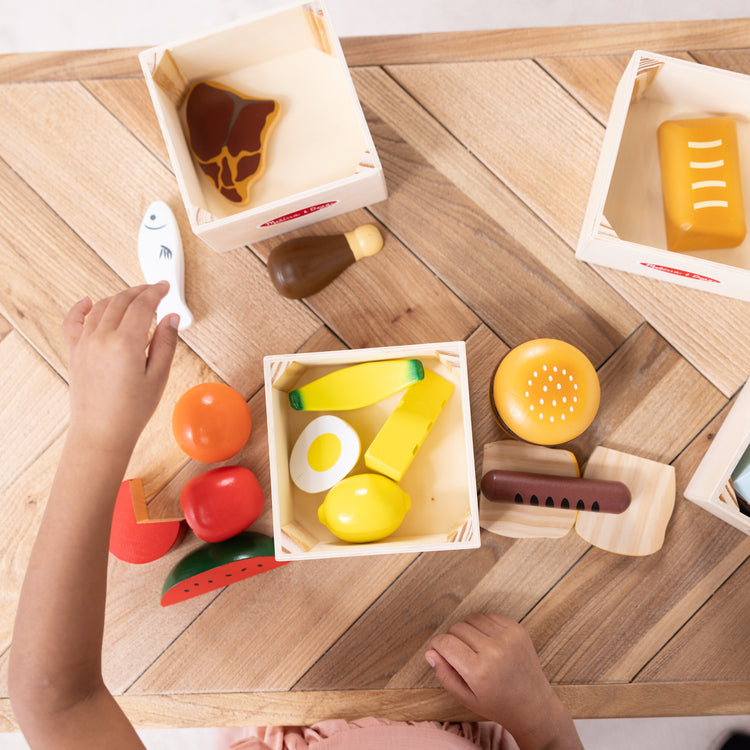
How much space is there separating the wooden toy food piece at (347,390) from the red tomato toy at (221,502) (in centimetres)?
9

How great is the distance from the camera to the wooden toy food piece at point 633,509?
580 mm

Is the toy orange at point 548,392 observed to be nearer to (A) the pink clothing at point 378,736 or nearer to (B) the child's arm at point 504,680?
(B) the child's arm at point 504,680

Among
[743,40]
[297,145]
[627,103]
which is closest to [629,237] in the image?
[627,103]

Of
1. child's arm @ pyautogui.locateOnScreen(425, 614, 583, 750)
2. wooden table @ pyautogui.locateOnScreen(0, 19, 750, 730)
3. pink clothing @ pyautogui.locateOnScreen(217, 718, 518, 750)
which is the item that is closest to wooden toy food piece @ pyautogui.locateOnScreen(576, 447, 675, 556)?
wooden table @ pyautogui.locateOnScreen(0, 19, 750, 730)

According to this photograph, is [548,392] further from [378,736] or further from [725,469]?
[378,736]

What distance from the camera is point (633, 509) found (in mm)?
583

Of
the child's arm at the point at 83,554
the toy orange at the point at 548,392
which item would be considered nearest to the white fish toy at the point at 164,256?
the child's arm at the point at 83,554

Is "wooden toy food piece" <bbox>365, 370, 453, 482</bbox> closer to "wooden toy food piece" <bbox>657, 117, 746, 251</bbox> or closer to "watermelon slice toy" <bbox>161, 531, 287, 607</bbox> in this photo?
Answer: "watermelon slice toy" <bbox>161, 531, 287, 607</bbox>

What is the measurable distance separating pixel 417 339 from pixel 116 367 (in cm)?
28

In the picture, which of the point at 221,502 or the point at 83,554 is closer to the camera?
the point at 83,554

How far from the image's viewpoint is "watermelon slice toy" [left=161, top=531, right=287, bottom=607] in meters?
0.54

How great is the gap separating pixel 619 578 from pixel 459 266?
13.8 inches

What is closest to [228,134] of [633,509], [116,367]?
[116,367]

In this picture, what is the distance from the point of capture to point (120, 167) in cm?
62
